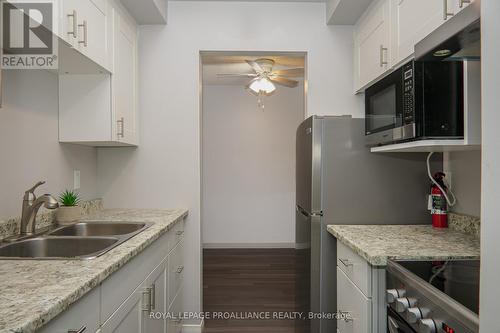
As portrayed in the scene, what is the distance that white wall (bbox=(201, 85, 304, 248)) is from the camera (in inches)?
198

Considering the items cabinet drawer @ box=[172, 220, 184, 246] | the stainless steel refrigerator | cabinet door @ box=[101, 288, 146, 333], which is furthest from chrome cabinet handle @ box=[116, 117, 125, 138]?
the stainless steel refrigerator

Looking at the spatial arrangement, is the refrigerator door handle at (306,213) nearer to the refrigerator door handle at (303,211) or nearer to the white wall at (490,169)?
the refrigerator door handle at (303,211)

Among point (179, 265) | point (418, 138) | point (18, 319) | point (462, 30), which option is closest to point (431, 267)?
point (418, 138)

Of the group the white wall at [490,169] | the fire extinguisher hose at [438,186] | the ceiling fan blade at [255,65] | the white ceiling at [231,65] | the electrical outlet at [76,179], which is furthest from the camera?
the white ceiling at [231,65]

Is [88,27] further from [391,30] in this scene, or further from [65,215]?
[391,30]

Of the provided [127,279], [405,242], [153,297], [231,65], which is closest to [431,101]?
[405,242]

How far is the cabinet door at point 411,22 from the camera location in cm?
138

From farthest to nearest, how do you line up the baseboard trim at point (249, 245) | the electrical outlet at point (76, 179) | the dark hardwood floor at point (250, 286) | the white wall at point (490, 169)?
the baseboard trim at point (249, 245)
the dark hardwood floor at point (250, 286)
the electrical outlet at point (76, 179)
the white wall at point (490, 169)

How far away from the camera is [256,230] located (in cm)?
502

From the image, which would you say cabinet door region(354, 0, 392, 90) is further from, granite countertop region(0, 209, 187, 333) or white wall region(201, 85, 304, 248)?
white wall region(201, 85, 304, 248)

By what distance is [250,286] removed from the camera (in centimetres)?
339

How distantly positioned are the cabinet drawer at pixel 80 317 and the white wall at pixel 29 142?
33.8 inches

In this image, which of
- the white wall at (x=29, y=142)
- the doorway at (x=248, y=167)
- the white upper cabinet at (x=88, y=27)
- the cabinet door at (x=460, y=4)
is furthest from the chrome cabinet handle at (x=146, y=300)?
the doorway at (x=248, y=167)

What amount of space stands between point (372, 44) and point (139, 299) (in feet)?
6.40
